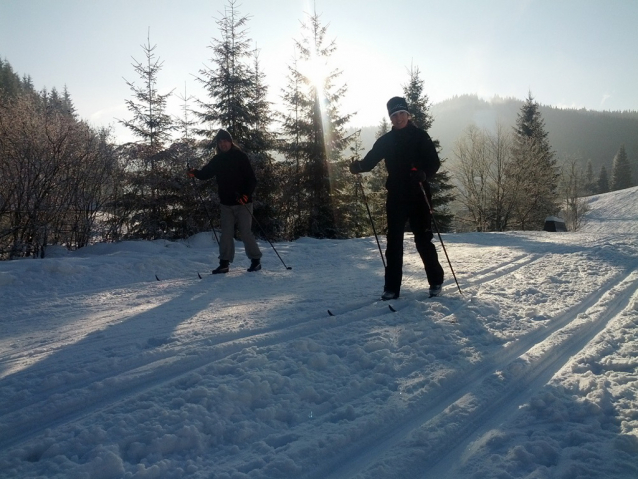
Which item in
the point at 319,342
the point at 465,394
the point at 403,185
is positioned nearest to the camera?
the point at 465,394

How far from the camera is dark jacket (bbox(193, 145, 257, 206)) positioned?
695 cm

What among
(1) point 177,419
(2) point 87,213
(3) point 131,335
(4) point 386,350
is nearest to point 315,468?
(1) point 177,419

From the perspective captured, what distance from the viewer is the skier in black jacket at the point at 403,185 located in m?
4.92

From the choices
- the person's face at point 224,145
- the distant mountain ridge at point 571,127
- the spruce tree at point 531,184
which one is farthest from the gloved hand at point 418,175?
the distant mountain ridge at point 571,127

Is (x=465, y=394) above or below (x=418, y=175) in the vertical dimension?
below

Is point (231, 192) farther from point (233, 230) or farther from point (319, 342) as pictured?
point (319, 342)

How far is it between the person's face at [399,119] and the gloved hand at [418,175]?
550 millimetres

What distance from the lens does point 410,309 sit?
14.6 feet

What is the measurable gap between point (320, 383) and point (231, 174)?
15.7 feet

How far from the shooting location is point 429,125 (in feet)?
86.2

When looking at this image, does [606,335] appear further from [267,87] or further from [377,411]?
[267,87]

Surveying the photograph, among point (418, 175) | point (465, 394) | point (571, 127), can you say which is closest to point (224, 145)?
point (418, 175)

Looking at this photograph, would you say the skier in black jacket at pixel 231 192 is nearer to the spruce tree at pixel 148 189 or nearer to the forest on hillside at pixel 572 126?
the spruce tree at pixel 148 189

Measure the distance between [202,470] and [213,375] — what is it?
821 mm
